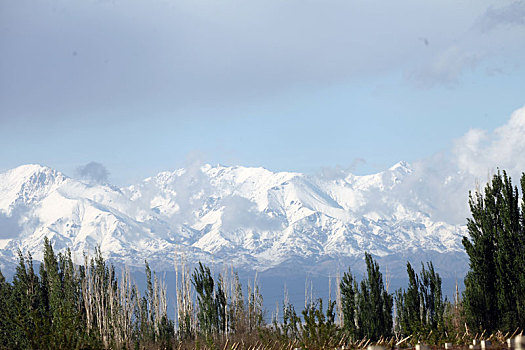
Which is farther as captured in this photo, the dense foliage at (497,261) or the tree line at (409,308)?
the dense foliage at (497,261)

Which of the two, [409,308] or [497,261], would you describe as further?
[409,308]

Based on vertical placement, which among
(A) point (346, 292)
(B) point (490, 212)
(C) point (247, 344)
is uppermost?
(B) point (490, 212)

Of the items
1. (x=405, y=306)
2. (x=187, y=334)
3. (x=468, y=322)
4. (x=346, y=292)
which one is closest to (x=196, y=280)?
(x=187, y=334)

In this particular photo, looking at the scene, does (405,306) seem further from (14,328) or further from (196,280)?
(14,328)

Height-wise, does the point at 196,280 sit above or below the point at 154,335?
above

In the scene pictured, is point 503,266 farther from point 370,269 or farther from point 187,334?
point 187,334

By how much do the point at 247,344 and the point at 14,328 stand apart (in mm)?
14784

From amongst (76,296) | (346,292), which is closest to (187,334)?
(76,296)

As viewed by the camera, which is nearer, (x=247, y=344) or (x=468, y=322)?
(x=468, y=322)

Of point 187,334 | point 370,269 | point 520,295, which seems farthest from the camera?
point 187,334

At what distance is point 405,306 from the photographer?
28.6m

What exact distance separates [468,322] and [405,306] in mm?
4704

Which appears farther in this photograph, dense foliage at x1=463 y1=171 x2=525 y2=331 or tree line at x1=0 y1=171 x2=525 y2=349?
dense foliage at x1=463 y1=171 x2=525 y2=331

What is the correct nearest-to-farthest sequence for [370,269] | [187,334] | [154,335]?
[370,269] → [187,334] → [154,335]
